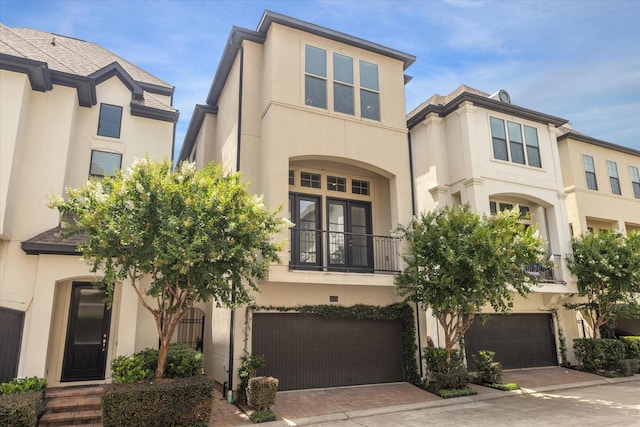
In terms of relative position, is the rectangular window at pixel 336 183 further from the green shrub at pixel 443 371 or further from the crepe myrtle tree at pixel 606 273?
the crepe myrtle tree at pixel 606 273

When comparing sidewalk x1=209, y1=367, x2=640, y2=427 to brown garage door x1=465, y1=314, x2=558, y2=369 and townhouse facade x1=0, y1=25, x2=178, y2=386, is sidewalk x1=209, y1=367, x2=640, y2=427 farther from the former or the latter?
townhouse facade x1=0, y1=25, x2=178, y2=386

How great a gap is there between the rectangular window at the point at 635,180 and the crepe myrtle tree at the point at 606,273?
5921 mm

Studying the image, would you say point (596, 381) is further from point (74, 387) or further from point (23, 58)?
point (23, 58)

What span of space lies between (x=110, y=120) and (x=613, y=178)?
845 inches

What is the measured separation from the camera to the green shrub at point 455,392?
11.3 metres

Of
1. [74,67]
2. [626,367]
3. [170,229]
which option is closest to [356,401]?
[170,229]

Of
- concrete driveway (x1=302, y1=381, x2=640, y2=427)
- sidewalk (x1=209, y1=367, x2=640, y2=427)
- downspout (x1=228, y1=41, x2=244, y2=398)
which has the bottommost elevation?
concrete driveway (x1=302, y1=381, x2=640, y2=427)

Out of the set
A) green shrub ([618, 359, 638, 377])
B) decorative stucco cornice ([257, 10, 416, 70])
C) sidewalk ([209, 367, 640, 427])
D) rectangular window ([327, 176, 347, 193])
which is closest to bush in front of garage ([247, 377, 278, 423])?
sidewalk ([209, 367, 640, 427])

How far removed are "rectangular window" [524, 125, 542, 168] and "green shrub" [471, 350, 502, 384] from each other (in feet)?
26.0

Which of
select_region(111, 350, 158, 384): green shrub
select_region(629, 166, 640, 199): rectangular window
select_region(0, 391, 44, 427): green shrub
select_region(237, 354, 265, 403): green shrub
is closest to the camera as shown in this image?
select_region(0, 391, 44, 427): green shrub

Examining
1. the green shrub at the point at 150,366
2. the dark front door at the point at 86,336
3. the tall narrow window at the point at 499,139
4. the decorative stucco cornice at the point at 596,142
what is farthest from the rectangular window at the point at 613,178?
the dark front door at the point at 86,336

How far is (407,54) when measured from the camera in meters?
14.5

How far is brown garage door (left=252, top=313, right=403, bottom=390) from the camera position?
11578 mm

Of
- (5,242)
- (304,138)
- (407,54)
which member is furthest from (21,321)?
(407,54)
